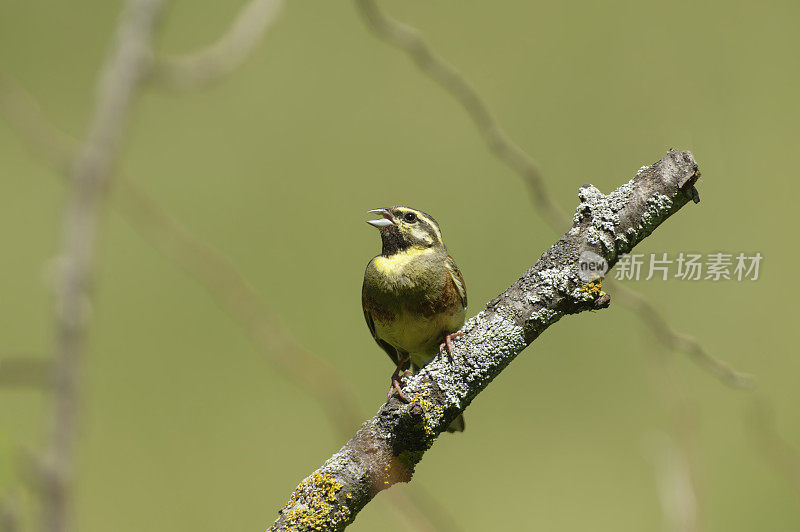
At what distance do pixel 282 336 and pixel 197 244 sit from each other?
0.50 feet

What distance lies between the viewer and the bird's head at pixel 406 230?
6.09 feet

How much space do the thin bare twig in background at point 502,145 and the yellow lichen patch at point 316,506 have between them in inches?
19.7

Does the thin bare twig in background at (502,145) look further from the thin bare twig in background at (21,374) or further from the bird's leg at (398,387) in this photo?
the thin bare twig in background at (21,374)

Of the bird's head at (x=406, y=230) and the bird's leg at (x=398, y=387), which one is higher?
the bird's head at (x=406, y=230)

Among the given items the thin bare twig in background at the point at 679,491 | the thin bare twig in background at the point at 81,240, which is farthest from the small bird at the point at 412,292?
the thin bare twig in background at the point at 81,240

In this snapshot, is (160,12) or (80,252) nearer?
(80,252)

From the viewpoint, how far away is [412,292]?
1.73 meters

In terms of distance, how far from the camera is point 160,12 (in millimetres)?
726

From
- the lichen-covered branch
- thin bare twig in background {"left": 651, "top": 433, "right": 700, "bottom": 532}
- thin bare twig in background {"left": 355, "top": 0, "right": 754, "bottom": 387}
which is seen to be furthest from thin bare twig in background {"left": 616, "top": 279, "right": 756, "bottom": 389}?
thin bare twig in background {"left": 651, "top": 433, "right": 700, "bottom": 532}

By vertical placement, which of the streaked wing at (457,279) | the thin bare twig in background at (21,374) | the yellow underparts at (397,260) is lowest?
the thin bare twig in background at (21,374)

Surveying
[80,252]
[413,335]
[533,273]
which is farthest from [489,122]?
[80,252]

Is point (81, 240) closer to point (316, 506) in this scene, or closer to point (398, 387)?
point (316, 506)

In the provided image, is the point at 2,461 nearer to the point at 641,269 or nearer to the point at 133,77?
the point at 133,77

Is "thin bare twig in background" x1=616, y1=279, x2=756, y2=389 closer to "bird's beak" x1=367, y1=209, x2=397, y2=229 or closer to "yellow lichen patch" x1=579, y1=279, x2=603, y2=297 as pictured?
"yellow lichen patch" x1=579, y1=279, x2=603, y2=297
